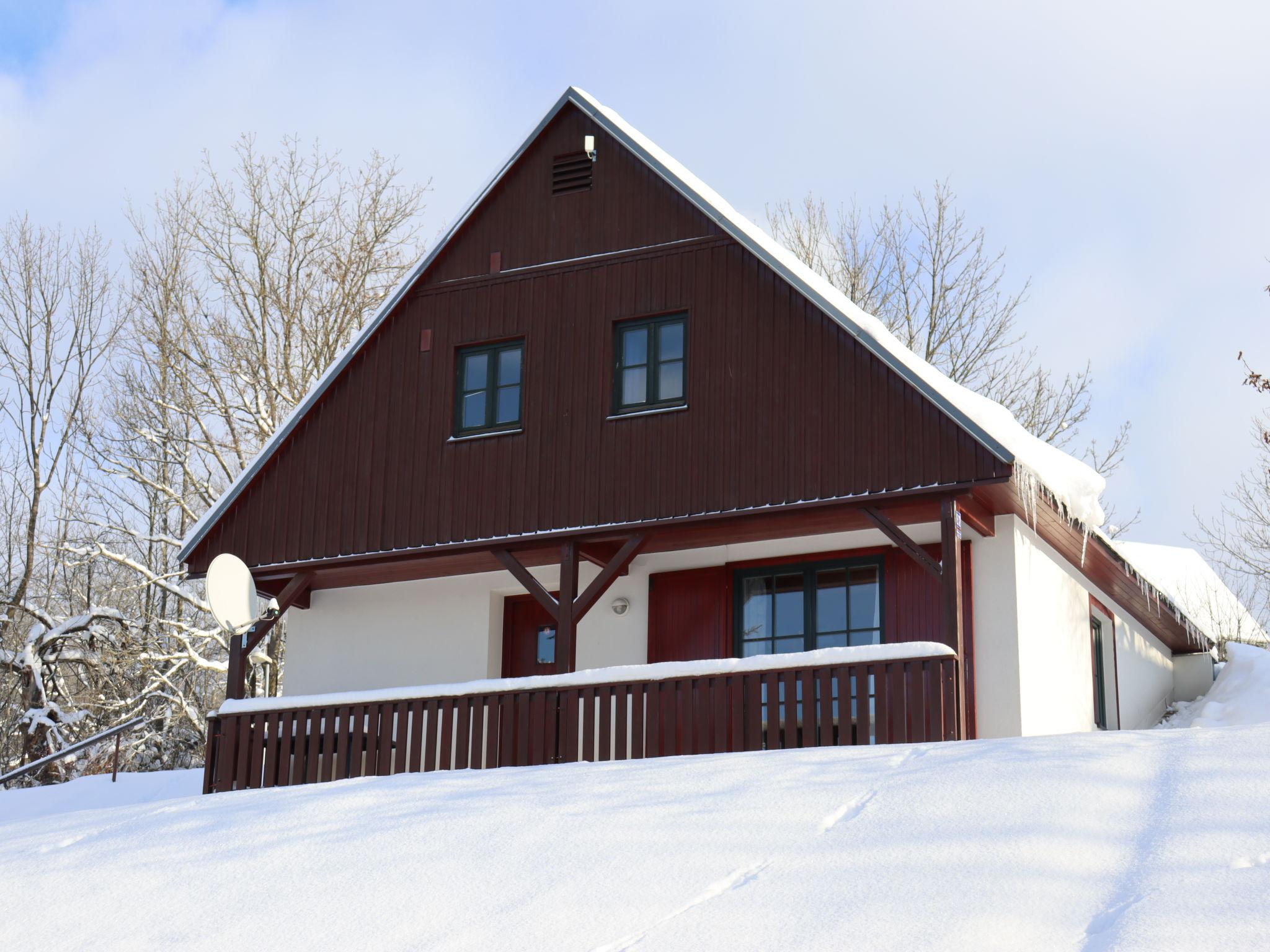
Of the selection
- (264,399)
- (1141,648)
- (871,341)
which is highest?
(264,399)

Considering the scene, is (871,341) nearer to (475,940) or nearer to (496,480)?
(496,480)

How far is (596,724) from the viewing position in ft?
48.8

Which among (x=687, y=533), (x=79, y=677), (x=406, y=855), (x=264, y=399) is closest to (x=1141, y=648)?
(x=687, y=533)

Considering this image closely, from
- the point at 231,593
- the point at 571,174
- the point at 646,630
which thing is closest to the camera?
the point at 231,593

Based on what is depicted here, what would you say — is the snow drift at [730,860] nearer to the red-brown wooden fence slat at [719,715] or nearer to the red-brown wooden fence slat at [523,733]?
the red-brown wooden fence slat at [719,715]

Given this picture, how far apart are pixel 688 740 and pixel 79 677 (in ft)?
55.1

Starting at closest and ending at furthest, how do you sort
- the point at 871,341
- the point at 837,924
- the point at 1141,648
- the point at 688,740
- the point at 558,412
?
the point at 837,924
the point at 688,740
the point at 871,341
the point at 558,412
the point at 1141,648


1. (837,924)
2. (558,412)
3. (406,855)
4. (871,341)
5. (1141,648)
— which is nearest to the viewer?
(837,924)

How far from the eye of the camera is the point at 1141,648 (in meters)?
18.8

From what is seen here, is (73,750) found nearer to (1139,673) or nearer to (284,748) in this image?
(284,748)

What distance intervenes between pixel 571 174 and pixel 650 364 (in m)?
2.35

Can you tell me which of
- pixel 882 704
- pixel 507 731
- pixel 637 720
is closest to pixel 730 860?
pixel 882 704

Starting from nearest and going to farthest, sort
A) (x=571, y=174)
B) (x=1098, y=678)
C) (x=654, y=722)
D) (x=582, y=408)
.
A: (x=654, y=722) < (x=582, y=408) < (x=571, y=174) < (x=1098, y=678)

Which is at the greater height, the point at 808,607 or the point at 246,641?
the point at 808,607
